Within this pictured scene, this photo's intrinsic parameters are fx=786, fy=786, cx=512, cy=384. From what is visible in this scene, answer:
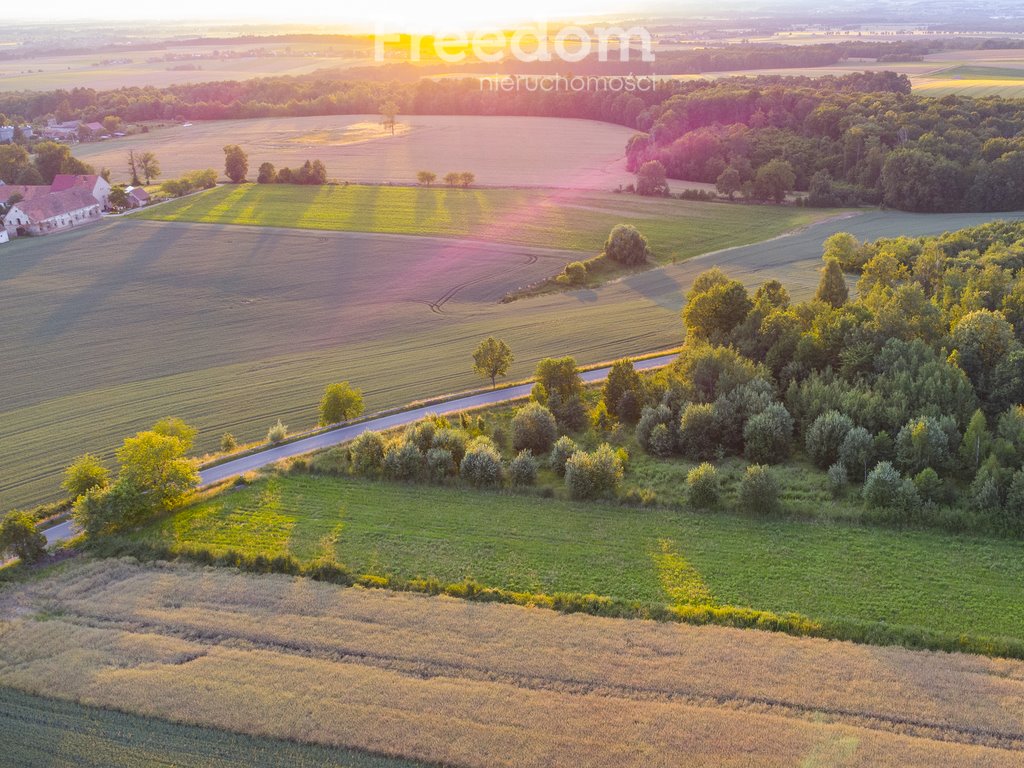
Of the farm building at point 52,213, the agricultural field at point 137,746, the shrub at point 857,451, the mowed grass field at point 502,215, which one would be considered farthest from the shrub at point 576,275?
the farm building at point 52,213

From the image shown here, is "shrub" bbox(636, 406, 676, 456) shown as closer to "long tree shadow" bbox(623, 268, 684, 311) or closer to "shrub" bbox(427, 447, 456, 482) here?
"shrub" bbox(427, 447, 456, 482)

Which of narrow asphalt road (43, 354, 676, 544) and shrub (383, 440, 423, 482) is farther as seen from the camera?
narrow asphalt road (43, 354, 676, 544)

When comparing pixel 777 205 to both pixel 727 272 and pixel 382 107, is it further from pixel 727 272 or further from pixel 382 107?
pixel 382 107

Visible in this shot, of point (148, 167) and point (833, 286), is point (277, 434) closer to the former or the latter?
point (833, 286)

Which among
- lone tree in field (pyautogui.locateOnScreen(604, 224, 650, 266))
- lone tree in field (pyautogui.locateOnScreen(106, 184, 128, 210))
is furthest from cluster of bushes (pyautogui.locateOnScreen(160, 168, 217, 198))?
lone tree in field (pyautogui.locateOnScreen(604, 224, 650, 266))

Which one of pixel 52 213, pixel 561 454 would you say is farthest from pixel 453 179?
pixel 561 454

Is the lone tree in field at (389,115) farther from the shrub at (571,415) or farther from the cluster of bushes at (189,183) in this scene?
the shrub at (571,415)
